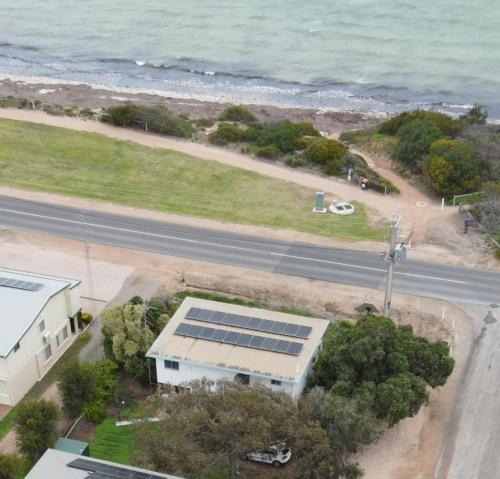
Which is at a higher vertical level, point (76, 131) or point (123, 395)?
point (76, 131)

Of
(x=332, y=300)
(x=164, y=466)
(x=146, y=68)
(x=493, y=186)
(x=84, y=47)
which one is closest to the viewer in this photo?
(x=164, y=466)

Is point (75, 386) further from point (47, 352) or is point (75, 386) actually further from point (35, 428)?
point (47, 352)

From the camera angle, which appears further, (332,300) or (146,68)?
(146,68)

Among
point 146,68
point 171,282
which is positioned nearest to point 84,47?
point 146,68

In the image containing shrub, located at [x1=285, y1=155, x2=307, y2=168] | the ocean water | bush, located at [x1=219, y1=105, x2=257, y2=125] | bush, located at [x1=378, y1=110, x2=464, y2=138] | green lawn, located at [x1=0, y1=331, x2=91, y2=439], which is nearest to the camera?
green lawn, located at [x1=0, y1=331, x2=91, y2=439]

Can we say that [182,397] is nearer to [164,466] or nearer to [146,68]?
[164,466]

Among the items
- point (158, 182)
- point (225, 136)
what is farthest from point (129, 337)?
point (225, 136)

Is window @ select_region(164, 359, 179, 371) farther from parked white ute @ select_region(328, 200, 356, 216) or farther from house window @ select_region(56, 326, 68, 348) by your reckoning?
parked white ute @ select_region(328, 200, 356, 216)

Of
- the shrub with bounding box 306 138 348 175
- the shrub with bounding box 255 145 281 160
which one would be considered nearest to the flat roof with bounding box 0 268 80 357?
the shrub with bounding box 255 145 281 160
